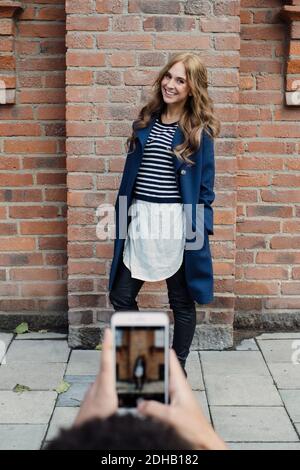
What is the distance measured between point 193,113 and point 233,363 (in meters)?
1.59

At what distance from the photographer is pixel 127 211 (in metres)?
3.71

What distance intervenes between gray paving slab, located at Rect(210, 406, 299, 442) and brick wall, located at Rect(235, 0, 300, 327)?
3.92ft

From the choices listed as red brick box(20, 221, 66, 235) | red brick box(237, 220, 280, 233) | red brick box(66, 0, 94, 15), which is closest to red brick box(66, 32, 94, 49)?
red brick box(66, 0, 94, 15)

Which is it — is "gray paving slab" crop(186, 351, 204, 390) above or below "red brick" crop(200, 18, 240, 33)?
below

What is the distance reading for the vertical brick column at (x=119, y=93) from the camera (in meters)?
4.12

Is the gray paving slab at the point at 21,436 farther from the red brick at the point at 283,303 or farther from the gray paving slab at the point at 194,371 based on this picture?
the red brick at the point at 283,303

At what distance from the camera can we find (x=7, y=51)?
4.35 metres

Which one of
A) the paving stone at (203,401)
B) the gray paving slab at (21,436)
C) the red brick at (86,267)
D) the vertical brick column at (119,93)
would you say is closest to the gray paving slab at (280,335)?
the vertical brick column at (119,93)

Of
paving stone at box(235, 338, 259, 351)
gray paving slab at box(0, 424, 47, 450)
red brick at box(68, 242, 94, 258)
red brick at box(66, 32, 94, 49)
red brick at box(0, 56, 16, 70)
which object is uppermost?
red brick at box(66, 32, 94, 49)

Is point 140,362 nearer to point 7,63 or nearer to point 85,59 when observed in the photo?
point 85,59

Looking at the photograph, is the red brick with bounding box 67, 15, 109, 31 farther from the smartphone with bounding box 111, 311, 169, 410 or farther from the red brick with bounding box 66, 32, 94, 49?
the smartphone with bounding box 111, 311, 169, 410

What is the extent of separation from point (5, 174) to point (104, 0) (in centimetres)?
129

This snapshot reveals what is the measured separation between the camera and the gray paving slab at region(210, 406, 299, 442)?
10.8ft

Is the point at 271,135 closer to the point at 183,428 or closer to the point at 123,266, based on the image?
the point at 123,266
